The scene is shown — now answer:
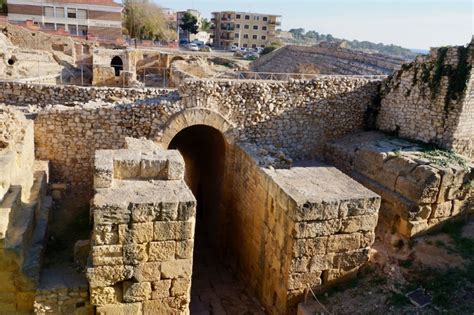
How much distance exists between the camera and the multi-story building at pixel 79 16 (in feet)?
131

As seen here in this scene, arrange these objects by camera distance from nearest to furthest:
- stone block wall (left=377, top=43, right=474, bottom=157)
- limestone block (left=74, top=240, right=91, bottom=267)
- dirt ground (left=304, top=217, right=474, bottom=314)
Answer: limestone block (left=74, top=240, right=91, bottom=267) < dirt ground (left=304, top=217, right=474, bottom=314) < stone block wall (left=377, top=43, right=474, bottom=157)

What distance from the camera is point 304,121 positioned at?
37.8ft

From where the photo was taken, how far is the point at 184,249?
565cm

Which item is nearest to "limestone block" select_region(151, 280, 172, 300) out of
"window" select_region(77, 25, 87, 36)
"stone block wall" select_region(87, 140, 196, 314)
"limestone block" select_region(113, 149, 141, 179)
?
"stone block wall" select_region(87, 140, 196, 314)

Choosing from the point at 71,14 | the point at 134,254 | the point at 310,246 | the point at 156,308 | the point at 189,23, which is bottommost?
the point at 156,308

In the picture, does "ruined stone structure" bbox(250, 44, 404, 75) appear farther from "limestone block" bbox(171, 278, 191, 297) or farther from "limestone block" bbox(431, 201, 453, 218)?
"limestone block" bbox(171, 278, 191, 297)

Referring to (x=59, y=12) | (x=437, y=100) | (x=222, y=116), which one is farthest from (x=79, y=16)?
(x=437, y=100)

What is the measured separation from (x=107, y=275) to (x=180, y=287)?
102 centimetres

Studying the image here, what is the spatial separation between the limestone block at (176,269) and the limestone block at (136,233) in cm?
47

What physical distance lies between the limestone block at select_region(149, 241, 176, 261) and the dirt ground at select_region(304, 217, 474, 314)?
3163 mm

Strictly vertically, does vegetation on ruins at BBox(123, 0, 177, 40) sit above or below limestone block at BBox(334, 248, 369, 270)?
above

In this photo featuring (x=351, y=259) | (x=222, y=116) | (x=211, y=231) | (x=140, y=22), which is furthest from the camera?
(x=140, y=22)

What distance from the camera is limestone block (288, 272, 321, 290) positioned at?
7246mm

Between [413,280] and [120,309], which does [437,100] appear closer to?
[413,280]
